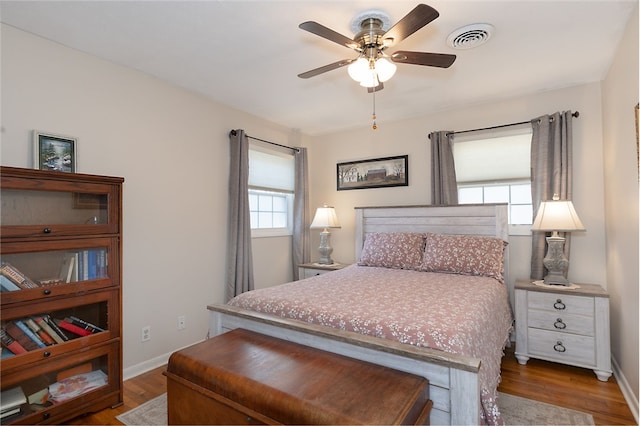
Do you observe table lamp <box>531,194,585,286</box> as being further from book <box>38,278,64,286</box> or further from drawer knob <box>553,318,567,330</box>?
book <box>38,278,64,286</box>

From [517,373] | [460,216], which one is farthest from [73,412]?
[460,216]

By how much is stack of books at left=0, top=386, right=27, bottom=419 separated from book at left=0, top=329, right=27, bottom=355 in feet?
0.64

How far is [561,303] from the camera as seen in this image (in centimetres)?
259

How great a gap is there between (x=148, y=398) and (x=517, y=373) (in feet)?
8.97

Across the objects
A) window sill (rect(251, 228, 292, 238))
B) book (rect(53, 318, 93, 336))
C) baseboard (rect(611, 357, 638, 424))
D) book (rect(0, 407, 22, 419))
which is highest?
window sill (rect(251, 228, 292, 238))

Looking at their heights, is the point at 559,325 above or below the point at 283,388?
below

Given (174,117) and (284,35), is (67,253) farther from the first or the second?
(284,35)

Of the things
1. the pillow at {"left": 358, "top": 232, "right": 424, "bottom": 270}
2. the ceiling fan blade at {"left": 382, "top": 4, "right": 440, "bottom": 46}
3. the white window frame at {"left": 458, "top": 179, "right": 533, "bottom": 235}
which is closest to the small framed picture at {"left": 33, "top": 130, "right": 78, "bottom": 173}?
the ceiling fan blade at {"left": 382, "top": 4, "right": 440, "bottom": 46}

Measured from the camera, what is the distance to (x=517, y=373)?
2.56m

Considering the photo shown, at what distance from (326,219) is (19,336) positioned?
2.85 meters

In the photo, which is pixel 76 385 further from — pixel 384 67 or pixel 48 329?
pixel 384 67

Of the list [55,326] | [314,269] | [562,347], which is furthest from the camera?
[314,269]

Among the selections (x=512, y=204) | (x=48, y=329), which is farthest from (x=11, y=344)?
(x=512, y=204)

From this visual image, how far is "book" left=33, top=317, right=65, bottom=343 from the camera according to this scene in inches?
74.6
